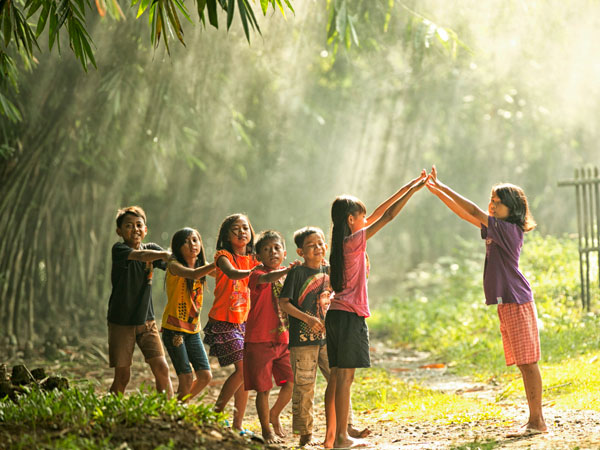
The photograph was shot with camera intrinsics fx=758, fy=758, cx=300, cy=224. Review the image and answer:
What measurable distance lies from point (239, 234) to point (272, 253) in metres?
0.33

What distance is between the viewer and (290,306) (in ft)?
15.2

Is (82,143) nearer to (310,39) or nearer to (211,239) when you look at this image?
(310,39)

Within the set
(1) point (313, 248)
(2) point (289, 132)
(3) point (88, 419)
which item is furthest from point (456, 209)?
(2) point (289, 132)

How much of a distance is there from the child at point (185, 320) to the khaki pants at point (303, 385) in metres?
0.73

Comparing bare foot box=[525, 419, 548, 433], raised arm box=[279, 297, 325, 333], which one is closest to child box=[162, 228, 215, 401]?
raised arm box=[279, 297, 325, 333]

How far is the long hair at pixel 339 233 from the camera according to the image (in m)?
4.50

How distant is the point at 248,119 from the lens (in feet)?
45.3

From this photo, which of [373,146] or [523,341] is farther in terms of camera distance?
[373,146]

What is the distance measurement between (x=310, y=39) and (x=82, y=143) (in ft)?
12.0

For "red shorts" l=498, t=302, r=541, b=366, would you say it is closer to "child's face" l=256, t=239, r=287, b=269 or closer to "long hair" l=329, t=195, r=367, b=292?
"long hair" l=329, t=195, r=367, b=292

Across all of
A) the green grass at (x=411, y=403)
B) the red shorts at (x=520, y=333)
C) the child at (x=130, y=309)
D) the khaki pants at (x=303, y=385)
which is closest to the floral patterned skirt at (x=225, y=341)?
the child at (x=130, y=309)

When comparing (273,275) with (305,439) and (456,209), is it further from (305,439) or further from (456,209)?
(456,209)

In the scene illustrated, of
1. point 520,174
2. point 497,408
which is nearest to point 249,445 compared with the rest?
point 497,408

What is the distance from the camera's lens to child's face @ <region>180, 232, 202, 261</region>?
5078 millimetres
